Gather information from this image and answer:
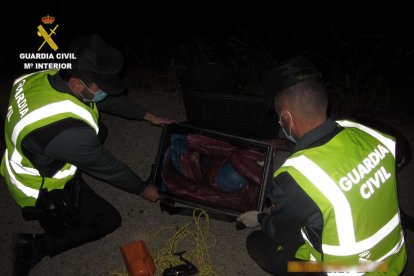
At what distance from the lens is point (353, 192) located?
1.57m

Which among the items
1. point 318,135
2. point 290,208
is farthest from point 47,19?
point 290,208

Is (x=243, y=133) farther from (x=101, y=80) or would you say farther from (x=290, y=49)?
(x=290, y=49)

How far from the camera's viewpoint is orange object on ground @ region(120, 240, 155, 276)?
2.52 meters

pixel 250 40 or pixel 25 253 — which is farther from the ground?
pixel 250 40

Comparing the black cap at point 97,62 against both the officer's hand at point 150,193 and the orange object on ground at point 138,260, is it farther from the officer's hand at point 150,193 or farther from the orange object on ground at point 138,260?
the orange object on ground at point 138,260

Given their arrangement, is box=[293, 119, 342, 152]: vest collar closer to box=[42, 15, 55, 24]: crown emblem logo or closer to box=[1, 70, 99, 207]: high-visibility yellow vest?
box=[1, 70, 99, 207]: high-visibility yellow vest

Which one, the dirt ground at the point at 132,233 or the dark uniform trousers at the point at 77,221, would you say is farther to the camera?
the dirt ground at the point at 132,233

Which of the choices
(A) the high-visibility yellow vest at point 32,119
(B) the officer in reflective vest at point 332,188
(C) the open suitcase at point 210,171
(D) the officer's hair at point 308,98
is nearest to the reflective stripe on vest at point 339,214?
(B) the officer in reflective vest at point 332,188

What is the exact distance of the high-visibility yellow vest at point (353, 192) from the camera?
156 centimetres

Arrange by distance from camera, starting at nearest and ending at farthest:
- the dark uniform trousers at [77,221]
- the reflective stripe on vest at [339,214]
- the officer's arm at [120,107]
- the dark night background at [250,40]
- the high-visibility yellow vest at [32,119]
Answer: the reflective stripe on vest at [339,214] < the high-visibility yellow vest at [32,119] < the dark uniform trousers at [77,221] < the officer's arm at [120,107] < the dark night background at [250,40]

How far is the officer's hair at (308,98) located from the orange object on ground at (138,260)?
5.35 feet

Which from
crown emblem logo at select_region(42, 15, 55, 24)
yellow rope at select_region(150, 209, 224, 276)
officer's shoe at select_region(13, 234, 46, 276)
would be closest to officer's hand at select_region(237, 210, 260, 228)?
yellow rope at select_region(150, 209, 224, 276)

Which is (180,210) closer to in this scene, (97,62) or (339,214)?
(97,62)

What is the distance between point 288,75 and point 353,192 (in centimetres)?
75
